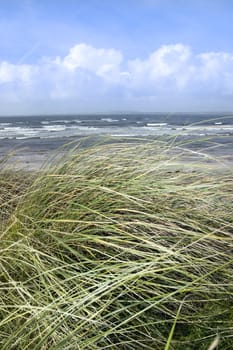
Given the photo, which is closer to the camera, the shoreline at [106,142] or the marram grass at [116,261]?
the marram grass at [116,261]

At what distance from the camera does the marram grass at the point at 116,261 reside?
66.4 inches

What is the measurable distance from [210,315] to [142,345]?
0.31m

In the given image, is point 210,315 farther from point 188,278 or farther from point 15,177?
point 15,177

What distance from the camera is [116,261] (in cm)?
182

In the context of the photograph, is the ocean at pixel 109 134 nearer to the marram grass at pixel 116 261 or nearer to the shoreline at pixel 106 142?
the shoreline at pixel 106 142

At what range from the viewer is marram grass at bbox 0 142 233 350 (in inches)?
66.4

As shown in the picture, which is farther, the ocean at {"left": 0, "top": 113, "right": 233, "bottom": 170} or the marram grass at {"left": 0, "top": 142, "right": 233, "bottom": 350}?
the ocean at {"left": 0, "top": 113, "right": 233, "bottom": 170}

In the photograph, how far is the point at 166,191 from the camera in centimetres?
246

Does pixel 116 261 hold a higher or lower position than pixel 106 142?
higher

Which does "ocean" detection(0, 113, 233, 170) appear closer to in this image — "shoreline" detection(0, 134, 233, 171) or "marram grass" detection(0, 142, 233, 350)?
"shoreline" detection(0, 134, 233, 171)

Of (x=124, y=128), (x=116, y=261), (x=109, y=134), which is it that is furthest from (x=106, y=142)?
(x=124, y=128)

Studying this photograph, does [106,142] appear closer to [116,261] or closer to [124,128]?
[116,261]

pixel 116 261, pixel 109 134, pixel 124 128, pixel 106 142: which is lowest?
pixel 124 128

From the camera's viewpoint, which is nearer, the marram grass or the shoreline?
the marram grass
